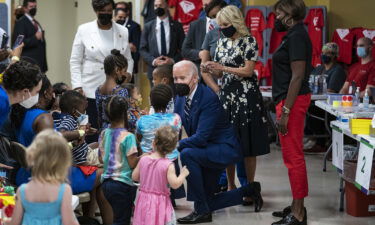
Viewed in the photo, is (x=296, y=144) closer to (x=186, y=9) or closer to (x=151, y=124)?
(x=151, y=124)

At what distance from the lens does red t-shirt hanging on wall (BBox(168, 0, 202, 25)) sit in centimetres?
1021

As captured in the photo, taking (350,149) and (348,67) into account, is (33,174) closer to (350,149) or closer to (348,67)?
(350,149)

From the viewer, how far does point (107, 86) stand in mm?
5504

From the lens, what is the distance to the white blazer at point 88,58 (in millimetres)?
6531

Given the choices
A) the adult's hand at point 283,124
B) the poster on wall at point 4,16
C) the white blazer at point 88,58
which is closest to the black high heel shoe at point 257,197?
the adult's hand at point 283,124

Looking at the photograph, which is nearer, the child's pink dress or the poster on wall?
the child's pink dress

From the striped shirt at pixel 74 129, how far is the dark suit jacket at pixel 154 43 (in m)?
3.92

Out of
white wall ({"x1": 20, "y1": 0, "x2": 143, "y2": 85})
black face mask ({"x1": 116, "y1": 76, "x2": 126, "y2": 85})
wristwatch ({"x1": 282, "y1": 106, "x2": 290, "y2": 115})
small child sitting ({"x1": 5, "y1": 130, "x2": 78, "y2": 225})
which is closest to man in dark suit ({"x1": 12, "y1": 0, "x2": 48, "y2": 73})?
white wall ({"x1": 20, "y1": 0, "x2": 143, "y2": 85})

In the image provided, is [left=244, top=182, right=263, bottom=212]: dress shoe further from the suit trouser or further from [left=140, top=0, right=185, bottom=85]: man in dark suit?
[left=140, top=0, right=185, bottom=85]: man in dark suit

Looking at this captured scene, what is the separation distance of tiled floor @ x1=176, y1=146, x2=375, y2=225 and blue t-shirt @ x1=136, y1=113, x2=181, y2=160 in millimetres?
938

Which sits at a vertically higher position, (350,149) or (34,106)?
(34,106)

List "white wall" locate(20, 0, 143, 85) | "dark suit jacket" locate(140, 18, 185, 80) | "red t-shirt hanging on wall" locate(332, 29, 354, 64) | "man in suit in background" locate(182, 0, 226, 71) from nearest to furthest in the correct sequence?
1. "man in suit in background" locate(182, 0, 226, 71)
2. "dark suit jacket" locate(140, 18, 185, 80)
3. "red t-shirt hanging on wall" locate(332, 29, 354, 64)
4. "white wall" locate(20, 0, 143, 85)

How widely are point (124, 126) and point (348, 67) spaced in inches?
242

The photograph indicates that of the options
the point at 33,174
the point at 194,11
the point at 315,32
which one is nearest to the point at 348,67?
the point at 315,32
